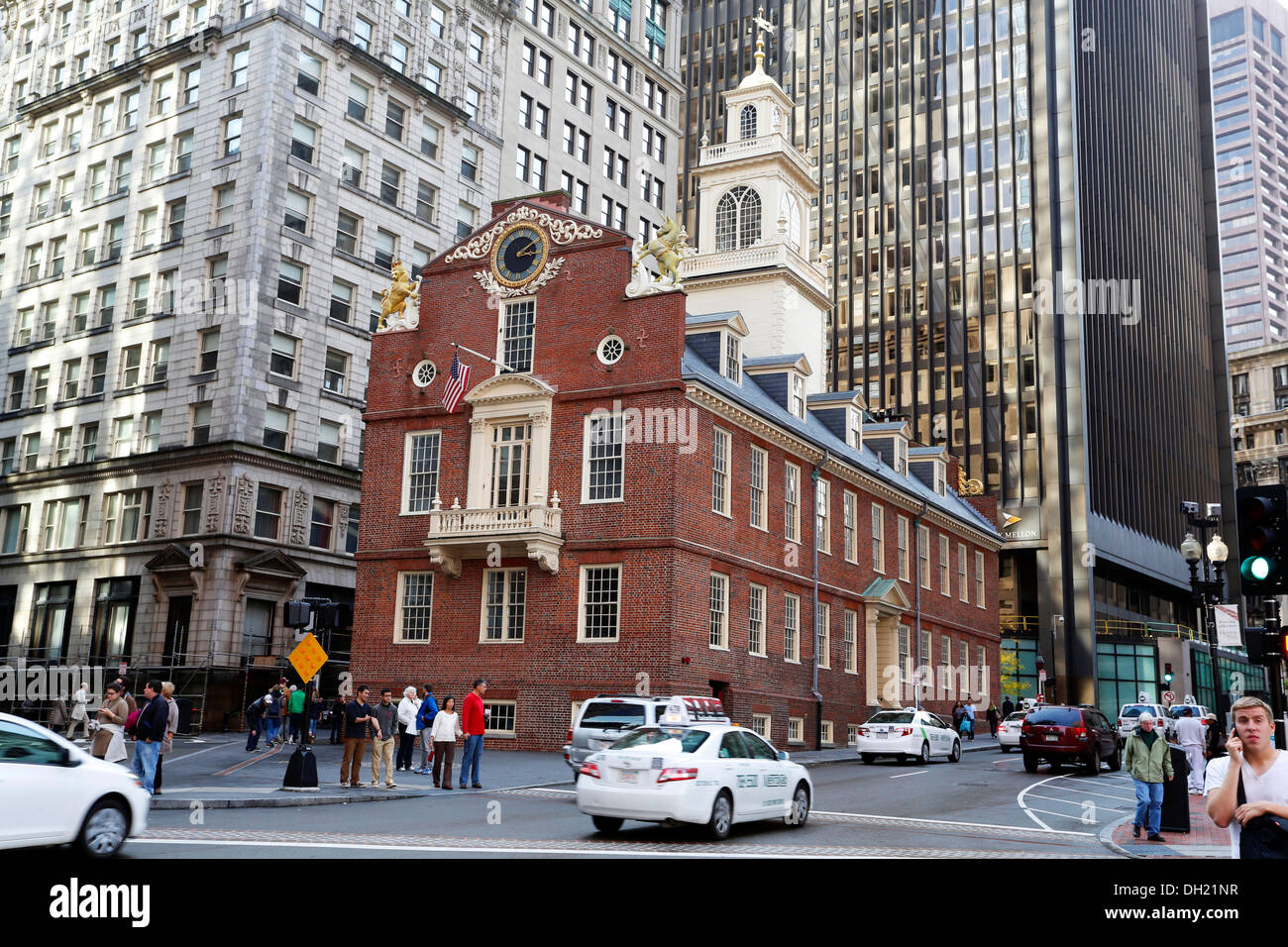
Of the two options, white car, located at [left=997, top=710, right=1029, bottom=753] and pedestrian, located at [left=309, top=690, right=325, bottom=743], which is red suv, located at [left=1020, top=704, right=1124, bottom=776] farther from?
pedestrian, located at [left=309, top=690, right=325, bottom=743]

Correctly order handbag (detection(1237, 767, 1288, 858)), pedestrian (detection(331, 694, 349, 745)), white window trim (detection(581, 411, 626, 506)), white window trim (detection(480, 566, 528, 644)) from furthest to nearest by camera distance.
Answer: pedestrian (detection(331, 694, 349, 745)) < white window trim (detection(480, 566, 528, 644)) < white window trim (detection(581, 411, 626, 506)) < handbag (detection(1237, 767, 1288, 858))

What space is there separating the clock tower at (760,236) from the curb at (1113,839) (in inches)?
1119

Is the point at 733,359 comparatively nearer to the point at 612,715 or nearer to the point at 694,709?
the point at 694,709

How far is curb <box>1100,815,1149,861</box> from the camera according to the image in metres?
14.3

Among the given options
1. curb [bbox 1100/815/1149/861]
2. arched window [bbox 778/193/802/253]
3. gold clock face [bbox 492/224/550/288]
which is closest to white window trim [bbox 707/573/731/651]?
gold clock face [bbox 492/224/550/288]

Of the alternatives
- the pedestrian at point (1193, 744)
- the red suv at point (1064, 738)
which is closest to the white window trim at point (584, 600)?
the red suv at point (1064, 738)

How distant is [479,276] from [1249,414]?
123563 mm

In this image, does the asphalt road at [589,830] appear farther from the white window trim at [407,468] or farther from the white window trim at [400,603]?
the white window trim at [407,468]

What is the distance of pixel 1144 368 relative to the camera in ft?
297

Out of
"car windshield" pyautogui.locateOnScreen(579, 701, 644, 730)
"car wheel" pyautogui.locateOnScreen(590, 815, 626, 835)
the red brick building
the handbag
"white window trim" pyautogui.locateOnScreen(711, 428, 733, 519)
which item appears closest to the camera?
the handbag

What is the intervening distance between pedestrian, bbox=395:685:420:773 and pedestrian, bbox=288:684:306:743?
7.31ft

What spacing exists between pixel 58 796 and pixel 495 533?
21716 millimetres

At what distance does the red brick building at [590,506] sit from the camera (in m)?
32.4
